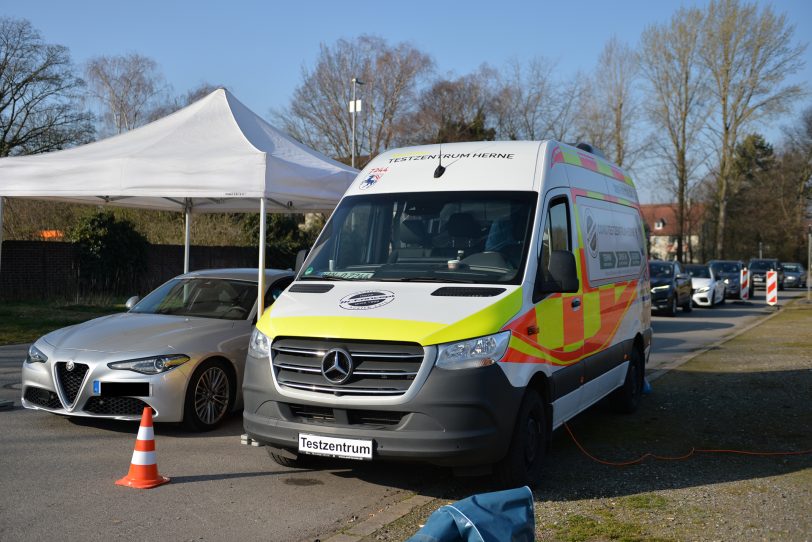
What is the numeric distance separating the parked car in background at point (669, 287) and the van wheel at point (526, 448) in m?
19.2

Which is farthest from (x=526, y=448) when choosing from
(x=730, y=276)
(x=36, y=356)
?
(x=730, y=276)

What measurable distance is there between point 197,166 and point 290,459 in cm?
445

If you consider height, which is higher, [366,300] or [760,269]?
[760,269]

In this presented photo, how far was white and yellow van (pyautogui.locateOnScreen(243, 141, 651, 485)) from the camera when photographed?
17.7 feet

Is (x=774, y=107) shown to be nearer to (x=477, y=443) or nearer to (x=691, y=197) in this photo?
(x=691, y=197)

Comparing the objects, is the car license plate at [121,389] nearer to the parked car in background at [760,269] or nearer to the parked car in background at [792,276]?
the parked car in background at [760,269]

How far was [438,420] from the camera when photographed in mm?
5355

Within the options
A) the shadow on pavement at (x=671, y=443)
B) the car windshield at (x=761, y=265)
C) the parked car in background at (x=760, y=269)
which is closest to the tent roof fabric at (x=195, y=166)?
the shadow on pavement at (x=671, y=443)

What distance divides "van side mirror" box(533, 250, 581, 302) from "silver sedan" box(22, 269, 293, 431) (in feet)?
10.9

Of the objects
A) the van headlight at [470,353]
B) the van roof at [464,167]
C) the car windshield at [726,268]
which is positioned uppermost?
the van roof at [464,167]

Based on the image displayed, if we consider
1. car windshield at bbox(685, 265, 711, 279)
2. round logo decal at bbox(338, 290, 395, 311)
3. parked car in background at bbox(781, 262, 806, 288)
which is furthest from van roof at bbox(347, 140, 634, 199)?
parked car in background at bbox(781, 262, 806, 288)

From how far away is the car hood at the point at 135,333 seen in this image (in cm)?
749

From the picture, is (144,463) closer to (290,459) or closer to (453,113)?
(290,459)

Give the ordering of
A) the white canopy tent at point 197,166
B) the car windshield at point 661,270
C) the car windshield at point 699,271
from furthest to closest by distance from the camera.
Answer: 1. the car windshield at point 699,271
2. the car windshield at point 661,270
3. the white canopy tent at point 197,166
